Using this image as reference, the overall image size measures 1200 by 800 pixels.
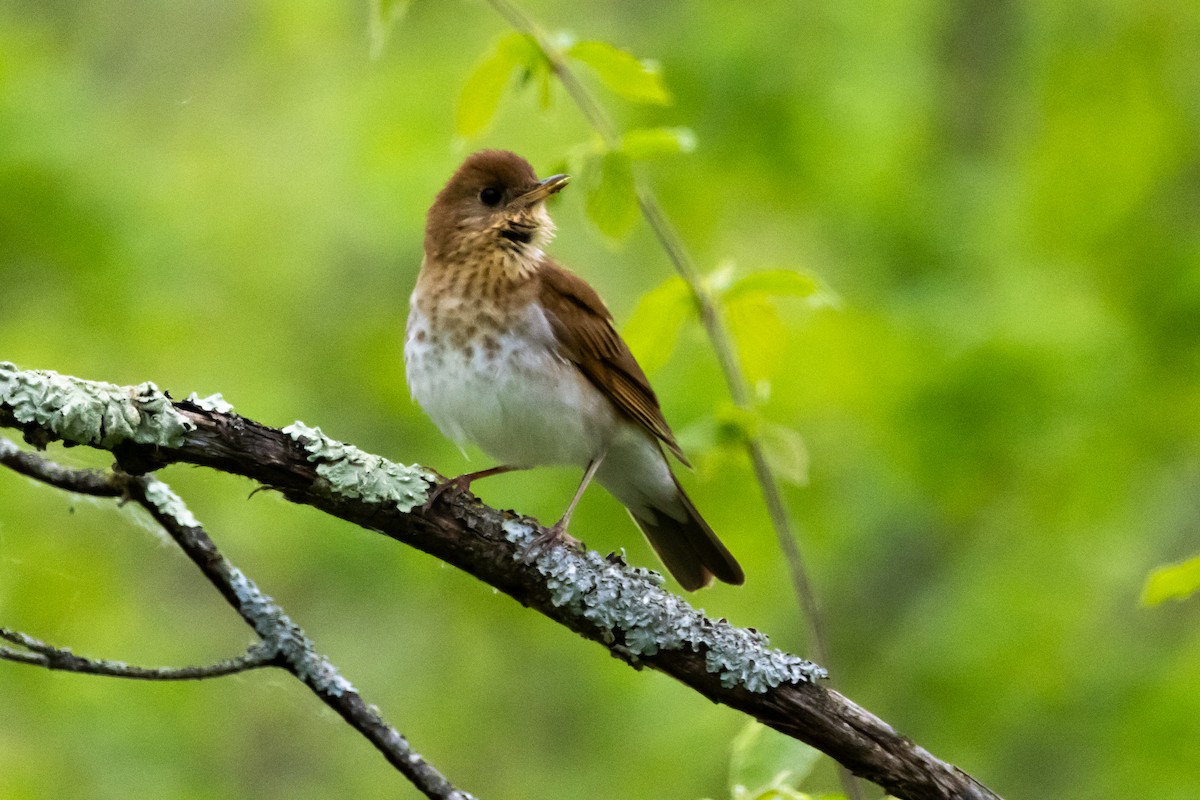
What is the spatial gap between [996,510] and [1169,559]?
97cm

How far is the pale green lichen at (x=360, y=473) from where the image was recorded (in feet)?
9.59

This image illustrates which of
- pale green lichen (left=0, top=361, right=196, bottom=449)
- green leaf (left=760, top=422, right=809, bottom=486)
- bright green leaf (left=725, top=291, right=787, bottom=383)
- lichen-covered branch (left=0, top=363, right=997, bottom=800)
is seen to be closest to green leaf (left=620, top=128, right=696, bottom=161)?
bright green leaf (left=725, top=291, right=787, bottom=383)

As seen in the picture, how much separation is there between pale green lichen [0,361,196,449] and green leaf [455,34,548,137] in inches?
54.5

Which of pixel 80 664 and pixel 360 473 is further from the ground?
pixel 360 473

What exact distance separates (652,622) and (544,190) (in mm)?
2126

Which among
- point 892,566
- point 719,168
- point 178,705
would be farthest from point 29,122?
point 892,566

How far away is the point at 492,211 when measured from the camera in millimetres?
4898

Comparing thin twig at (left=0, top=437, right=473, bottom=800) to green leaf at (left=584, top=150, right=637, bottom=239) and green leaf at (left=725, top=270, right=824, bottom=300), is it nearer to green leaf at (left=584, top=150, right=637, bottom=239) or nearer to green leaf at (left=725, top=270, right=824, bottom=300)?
green leaf at (left=584, top=150, right=637, bottom=239)

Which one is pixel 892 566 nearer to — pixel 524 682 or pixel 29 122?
pixel 524 682

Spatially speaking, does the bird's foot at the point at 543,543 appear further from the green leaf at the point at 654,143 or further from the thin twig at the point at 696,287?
the green leaf at the point at 654,143

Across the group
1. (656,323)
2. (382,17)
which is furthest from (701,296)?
(382,17)

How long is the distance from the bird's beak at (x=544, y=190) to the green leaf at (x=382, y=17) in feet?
3.92

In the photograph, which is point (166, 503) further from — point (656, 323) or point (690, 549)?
point (690, 549)

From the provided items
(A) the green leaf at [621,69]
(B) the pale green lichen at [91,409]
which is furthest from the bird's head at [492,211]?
(B) the pale green lichen at [91,409]
